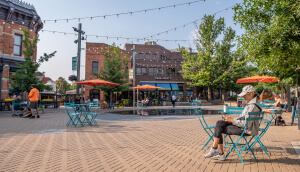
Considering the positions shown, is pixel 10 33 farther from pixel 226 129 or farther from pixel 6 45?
pixel 226 129

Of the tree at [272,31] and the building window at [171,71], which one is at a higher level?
the building window at [171,71]

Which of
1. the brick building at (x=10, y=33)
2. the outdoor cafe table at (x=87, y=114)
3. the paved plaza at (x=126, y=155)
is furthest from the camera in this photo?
the brick building at (x=10, y=33)

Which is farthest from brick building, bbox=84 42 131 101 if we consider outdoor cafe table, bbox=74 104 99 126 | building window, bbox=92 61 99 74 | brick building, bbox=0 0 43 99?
outdoor cafe table, bbox=74 104 99 126

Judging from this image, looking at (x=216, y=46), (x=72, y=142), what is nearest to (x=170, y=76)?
(x=216, y=46)

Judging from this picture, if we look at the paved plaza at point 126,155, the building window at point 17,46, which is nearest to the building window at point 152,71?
the building window at point 17,46

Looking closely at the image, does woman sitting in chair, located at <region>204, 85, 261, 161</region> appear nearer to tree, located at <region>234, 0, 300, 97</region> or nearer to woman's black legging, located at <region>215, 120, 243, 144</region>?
woman's black legging, located at <region>215, 120, 243, 144</region>

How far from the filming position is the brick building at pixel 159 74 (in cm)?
3641

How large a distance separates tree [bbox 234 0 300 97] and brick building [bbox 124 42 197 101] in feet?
99.6

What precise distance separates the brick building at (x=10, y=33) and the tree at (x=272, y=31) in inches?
768

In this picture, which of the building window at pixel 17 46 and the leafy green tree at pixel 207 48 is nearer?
the building window at pixel 17 46

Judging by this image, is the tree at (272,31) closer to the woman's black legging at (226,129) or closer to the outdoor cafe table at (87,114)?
the woman's black legging at (226,129)

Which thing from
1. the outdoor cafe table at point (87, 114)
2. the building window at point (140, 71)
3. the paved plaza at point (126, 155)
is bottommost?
the paved plaza at point (126, 155)

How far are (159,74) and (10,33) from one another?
23.4 metres

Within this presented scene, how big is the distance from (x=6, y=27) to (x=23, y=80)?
24.0ft
